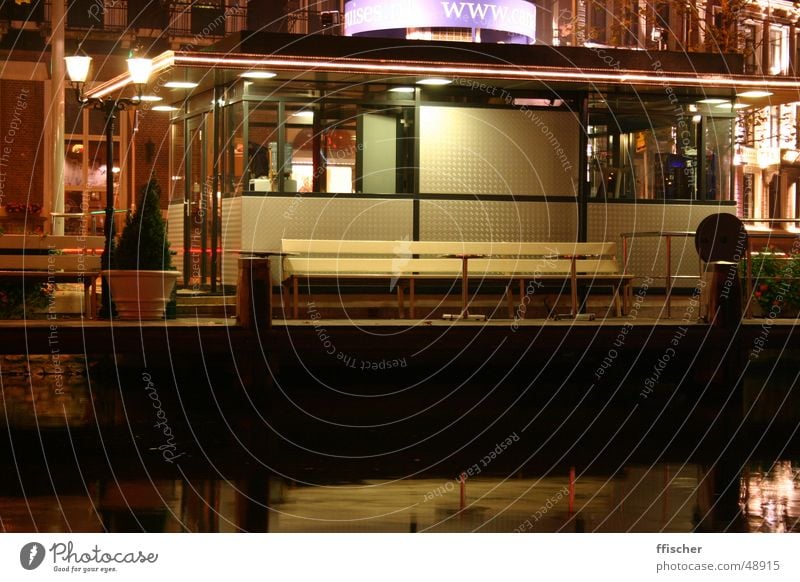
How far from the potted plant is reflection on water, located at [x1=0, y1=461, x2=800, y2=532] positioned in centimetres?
397

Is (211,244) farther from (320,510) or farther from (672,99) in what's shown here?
(320,510)

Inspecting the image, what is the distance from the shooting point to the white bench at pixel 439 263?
17141 mm

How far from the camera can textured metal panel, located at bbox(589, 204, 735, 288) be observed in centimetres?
1962

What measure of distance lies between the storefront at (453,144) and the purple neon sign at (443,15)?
5.64 ft

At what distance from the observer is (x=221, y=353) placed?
46.5ft

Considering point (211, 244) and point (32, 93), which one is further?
point (32, 93)

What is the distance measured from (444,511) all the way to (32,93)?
1075 inches

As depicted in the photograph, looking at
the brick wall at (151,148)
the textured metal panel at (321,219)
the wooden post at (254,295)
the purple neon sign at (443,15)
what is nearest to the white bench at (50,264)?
the wooden post at (254,295)

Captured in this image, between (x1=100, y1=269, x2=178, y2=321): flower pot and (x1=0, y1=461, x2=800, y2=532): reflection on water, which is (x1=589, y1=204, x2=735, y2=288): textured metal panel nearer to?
(x1=100, y1=269, x2=178, y2=321): flower pot

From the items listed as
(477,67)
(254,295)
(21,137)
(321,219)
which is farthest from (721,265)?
(21,137)

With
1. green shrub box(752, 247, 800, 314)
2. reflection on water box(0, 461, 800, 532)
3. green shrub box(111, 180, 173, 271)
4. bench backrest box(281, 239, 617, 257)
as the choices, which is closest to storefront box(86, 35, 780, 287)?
bench backrest box(281, 239, 617, 257)

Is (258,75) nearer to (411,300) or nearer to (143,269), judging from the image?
(411,300)

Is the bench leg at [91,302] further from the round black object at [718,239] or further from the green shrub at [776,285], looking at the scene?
the green shrub at [776,285]
